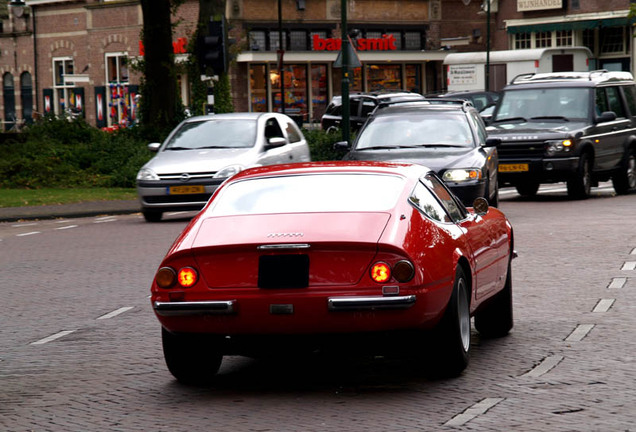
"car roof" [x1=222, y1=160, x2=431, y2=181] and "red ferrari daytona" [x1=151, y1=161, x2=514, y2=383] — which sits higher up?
"car roof" [x1=222, y1=160, x2=431, y2=181]

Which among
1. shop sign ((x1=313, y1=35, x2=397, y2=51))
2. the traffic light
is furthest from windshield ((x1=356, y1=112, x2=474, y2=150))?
shop sign ((x1=313, y1=35, x2=397, y2=51))

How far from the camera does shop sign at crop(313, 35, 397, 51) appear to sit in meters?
61.0

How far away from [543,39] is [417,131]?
152ft

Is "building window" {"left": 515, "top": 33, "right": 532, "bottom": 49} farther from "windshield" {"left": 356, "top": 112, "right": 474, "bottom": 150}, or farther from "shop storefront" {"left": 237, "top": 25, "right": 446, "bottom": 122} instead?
"windshield" {"left": 356, "top": 112, "right": 474, "bottom": 150}

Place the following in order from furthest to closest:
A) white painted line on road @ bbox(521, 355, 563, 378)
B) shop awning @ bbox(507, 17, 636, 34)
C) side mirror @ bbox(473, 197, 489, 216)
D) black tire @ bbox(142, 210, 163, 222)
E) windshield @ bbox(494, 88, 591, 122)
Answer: shop awning @ bbox(507, 17, 636, 34) < windshield @ bbox(494, 88, 591, 122) < black tire @ bbox(142, 210, 163, 222) < side mirror @ bbox(473, 197, 489, 216) < white painted line on road @ bbox(521, 355, 563, 378)

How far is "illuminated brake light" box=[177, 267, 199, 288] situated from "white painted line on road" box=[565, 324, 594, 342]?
2.90m

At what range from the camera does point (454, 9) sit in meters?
66.4

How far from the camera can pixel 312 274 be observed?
677 centimetres

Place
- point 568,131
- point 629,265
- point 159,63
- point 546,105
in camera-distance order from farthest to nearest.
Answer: point 159,63, point 546,105, point 568,131, point 629,265

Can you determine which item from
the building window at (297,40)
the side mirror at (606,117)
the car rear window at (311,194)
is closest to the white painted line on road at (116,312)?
the car rear window at (311,194)

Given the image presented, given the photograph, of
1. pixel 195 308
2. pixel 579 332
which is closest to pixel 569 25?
pixel 579 332

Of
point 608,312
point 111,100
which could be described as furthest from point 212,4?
point 111,100

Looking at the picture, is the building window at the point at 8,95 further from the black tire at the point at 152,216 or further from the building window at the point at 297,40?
the black tire at the point at 152,216

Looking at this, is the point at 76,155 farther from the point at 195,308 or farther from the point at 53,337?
the point at 195,308
